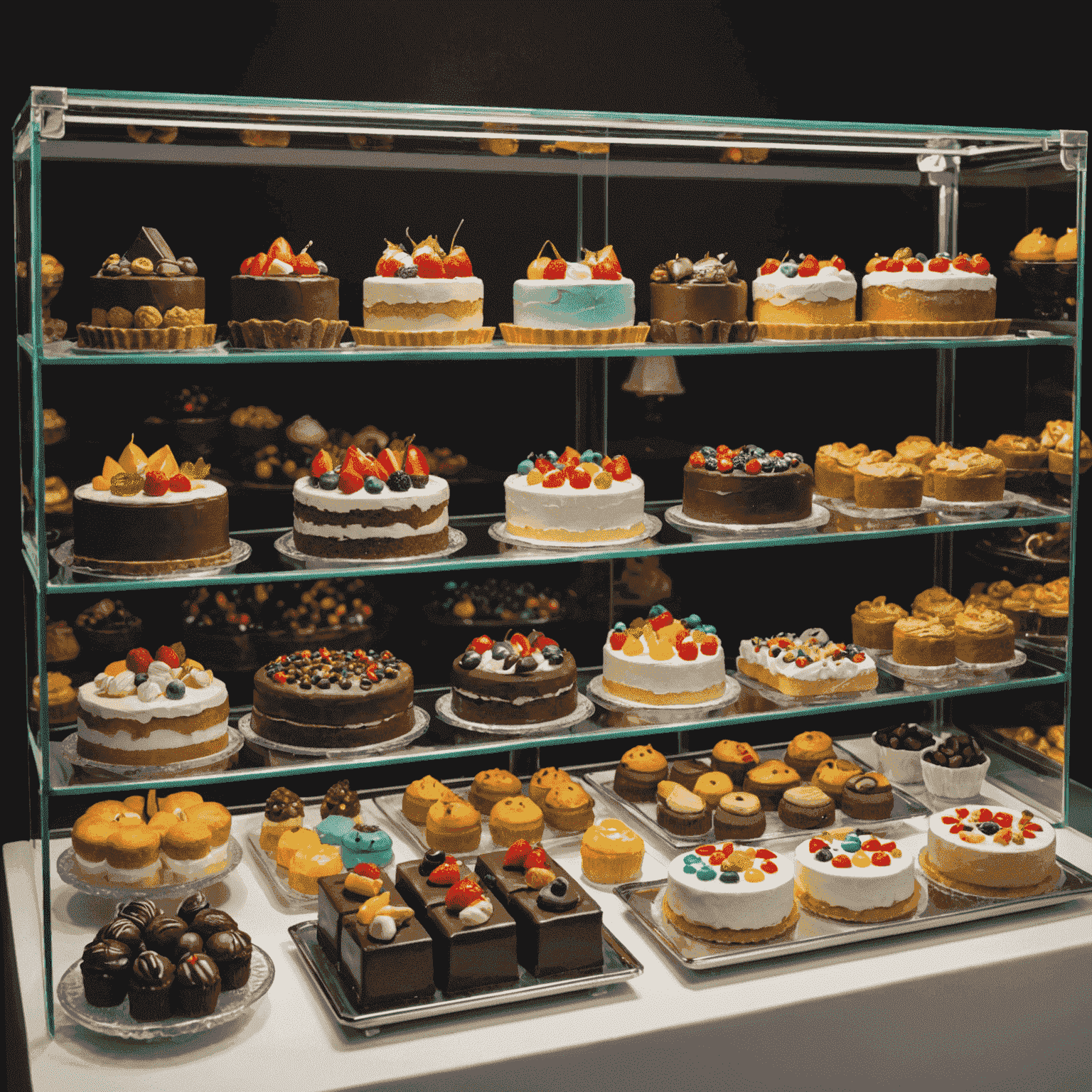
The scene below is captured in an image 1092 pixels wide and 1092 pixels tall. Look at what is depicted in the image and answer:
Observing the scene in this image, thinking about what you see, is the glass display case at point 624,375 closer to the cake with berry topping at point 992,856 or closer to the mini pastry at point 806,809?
the mini pastry at point 806,809

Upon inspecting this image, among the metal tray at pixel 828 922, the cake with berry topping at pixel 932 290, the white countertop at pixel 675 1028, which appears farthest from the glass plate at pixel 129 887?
the cake with berry topping at pixel 932 290

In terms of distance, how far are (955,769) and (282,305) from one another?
2714 mm

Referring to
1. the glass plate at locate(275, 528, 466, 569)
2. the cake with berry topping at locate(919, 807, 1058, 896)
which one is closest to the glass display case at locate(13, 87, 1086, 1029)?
the glass plate at locate(275, 528, 466, 569)

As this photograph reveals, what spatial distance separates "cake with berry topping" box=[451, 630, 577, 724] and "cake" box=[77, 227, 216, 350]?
1.27 meters

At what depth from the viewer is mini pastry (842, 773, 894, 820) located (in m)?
4.14

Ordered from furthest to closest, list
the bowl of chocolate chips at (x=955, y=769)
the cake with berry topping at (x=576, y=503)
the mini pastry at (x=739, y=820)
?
the bowl of chocolate chips at (x=955, y=769)
the mini pastry at (x=739, y=820)
the cake with berry topping at (x=576, y=503)

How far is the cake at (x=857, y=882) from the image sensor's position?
3492 mm

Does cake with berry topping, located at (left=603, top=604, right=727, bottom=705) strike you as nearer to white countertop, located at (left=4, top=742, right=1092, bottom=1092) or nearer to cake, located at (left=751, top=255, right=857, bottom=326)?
white countertop, located at (left=4, top=742, right=1092, bottom=1092)

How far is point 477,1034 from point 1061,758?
2.42 meters

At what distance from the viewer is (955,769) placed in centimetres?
439

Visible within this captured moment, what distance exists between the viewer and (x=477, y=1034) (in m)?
3.06

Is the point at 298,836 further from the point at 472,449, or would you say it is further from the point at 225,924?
the point at 472,449

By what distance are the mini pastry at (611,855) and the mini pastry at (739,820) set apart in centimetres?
32

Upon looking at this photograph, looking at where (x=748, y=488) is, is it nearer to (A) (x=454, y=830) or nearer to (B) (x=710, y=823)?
(B) (x=710, y=823)
